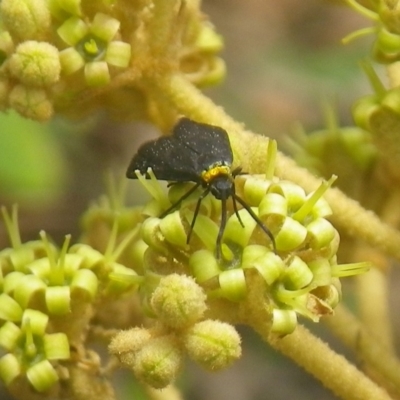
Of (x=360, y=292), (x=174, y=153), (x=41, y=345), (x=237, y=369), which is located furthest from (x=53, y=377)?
(x=237, y=369)

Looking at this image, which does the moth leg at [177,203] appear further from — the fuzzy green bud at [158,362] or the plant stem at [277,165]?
the fuzzy green bud at [158,362]

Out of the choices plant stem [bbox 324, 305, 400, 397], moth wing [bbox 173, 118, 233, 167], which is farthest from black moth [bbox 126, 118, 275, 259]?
plant stem [bbox 324, 305, 400, 397]

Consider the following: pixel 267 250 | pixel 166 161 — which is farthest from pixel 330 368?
pixel 166 161

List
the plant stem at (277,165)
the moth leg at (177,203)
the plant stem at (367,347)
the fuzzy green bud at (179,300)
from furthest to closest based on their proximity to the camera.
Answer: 1. the plant stem at (367,347)
2. the plant stem at (277,165)
3. the moth leg at (177,203)
4. the fuzzy green bud at (179,300)

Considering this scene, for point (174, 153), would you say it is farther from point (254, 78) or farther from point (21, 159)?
point (254, 78)

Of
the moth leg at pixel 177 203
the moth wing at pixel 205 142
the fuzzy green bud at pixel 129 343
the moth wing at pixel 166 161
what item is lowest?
the fuzzy green bud at pixel 129 343

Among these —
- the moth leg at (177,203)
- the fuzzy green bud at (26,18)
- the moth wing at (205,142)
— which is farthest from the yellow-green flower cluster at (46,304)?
the fuzzy green bud at (26,18)
